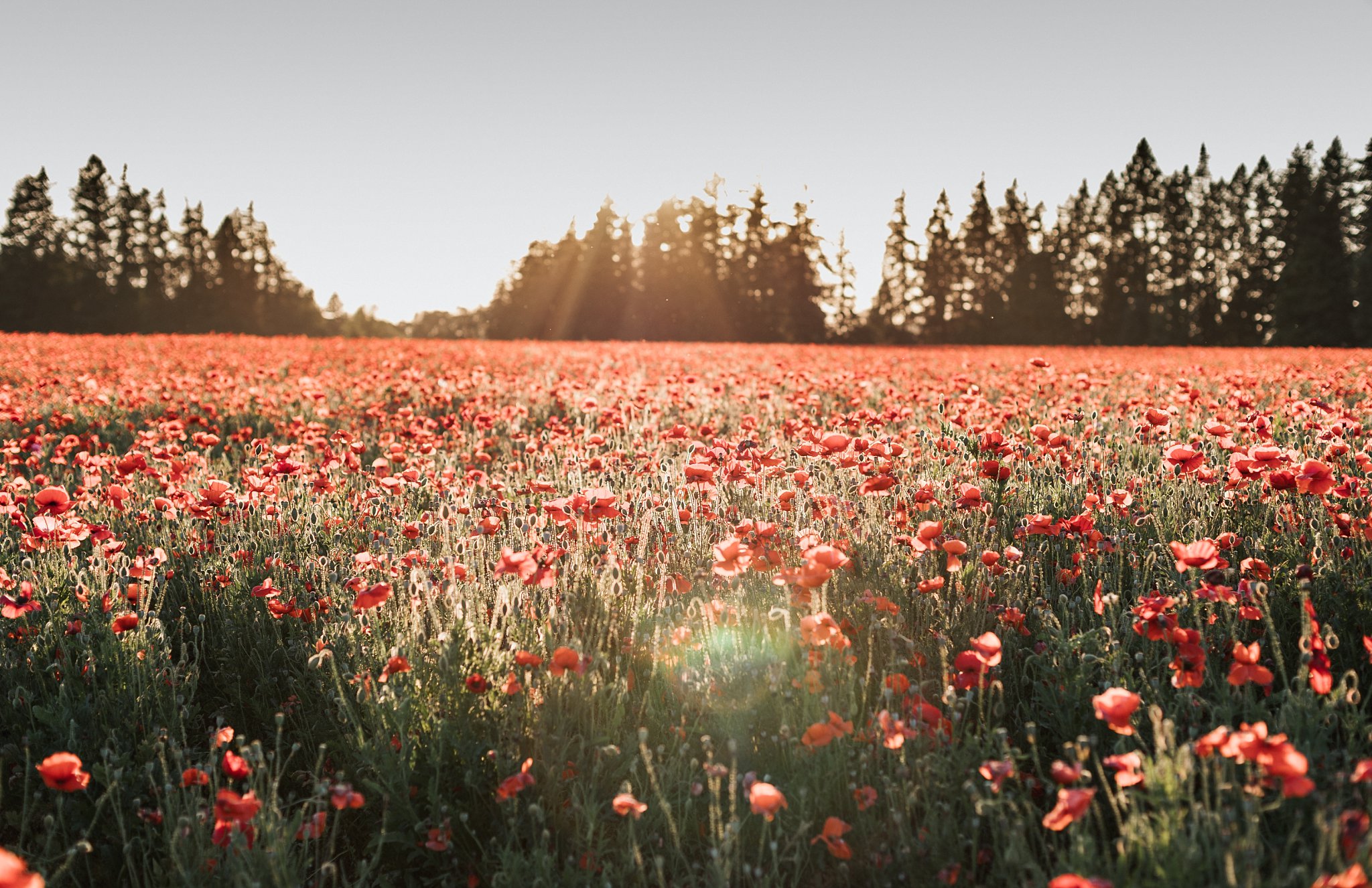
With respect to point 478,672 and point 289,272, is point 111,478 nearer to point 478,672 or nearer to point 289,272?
point 478,672

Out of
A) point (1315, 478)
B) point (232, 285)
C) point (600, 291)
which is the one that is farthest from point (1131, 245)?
point (232, 285)

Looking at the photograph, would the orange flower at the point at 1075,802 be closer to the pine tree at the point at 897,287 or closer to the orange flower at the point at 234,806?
the orange flower at the point at 234,806

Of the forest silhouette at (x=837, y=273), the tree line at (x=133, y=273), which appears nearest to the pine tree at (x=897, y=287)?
the forest silhouette at (x=837, y=273)

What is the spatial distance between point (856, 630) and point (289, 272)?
72456 mm

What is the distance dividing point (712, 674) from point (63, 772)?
1732 millimetres

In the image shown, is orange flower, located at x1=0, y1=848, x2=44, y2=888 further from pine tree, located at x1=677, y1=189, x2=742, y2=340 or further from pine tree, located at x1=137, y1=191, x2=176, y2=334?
pine tree, located at x1=137, y1=191, x2=176, y2=334

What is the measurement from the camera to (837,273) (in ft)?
174

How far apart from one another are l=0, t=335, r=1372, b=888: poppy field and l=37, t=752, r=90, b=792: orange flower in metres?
0.16

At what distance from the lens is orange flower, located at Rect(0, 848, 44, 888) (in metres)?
1.19

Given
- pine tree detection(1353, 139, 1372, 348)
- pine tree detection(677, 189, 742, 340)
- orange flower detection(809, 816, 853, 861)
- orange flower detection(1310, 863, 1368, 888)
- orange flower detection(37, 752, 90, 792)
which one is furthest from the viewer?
pine tree detection(677, 189, 742, 340)

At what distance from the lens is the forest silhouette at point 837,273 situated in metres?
47.4

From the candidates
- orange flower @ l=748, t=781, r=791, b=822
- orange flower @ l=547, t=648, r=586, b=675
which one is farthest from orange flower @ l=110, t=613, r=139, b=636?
Answer: orange flower @ l=748, t=781, r=791, b=822

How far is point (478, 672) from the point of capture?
8.52ft

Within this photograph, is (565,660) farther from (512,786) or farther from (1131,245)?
(1131,245)
